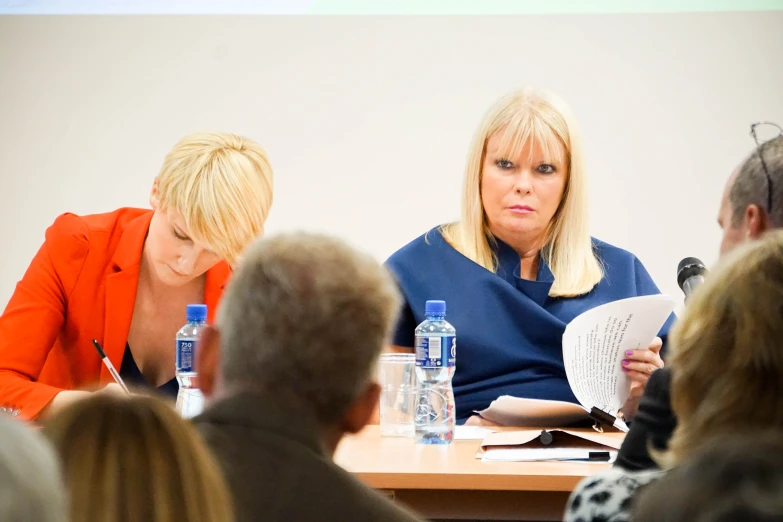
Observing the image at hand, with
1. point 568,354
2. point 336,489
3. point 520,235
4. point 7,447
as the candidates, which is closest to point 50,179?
point 520,235

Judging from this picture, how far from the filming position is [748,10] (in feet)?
11.7

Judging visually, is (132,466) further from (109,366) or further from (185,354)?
(185,354)

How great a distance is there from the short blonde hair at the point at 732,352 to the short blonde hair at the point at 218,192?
139 cm

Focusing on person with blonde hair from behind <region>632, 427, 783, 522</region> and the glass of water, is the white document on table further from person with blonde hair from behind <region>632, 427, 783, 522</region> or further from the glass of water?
person with blonde hair from behind <region>632, 427, 783, 522</region>

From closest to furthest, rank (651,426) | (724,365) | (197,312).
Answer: (724,365) < (651,426) < (197,312)

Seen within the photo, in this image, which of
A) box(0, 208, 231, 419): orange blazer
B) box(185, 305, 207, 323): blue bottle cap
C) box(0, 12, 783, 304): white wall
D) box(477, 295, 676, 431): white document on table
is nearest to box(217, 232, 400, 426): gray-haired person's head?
box(477, 295, 676, 431): white document on table

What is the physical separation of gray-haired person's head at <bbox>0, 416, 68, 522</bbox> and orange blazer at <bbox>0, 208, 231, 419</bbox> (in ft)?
6.31

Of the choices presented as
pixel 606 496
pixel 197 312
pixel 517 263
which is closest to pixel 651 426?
pixel 606 496

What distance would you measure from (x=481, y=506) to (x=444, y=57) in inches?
82.6

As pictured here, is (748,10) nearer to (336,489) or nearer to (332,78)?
(332,78)

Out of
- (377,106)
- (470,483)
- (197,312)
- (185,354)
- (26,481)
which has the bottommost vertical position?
(470,483)

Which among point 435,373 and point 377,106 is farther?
point 377,106

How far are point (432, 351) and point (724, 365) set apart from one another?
1271 mm

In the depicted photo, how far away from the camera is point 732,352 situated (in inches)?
43.7
